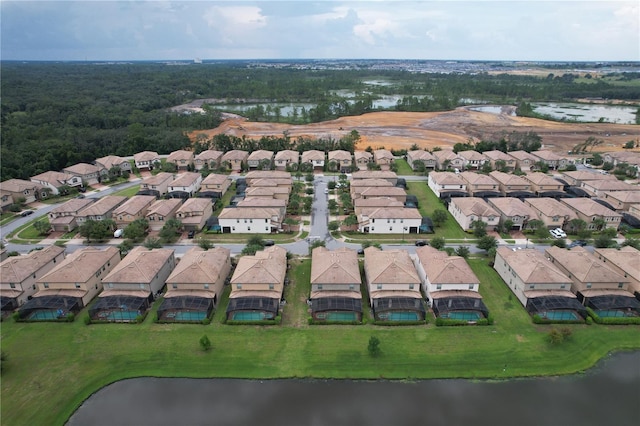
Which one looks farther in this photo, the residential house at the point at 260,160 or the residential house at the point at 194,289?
the residential house at the point at 260,160

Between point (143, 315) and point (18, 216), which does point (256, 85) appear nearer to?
point (18, 216)

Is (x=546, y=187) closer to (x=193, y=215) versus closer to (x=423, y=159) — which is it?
(x=423, y=159)

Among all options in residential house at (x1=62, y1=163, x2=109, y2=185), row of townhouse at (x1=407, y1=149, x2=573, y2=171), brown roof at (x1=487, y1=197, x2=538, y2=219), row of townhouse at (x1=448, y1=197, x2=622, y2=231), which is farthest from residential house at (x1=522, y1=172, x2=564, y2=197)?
residential house at (x1=62, y1=163, x2=109, y2=185)

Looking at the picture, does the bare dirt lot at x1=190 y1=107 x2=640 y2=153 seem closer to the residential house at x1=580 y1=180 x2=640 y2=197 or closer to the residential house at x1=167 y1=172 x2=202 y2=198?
the residential house at x1=580 y1=180 x2=640 y2=197

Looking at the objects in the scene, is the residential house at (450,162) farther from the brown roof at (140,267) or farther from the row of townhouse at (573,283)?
the brown roof at (140,267)

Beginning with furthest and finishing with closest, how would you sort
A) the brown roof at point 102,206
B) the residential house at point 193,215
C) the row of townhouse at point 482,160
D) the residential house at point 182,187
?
the row of townhouse at point 482,160, the residential house at point 182,187, the brown roof at point 102,206, the residential house at point 193,215

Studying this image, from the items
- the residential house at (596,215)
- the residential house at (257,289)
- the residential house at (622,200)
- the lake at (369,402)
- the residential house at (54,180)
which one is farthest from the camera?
the residential house at (54,180)

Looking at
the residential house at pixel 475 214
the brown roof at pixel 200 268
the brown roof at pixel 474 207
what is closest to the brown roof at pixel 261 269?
the brown roof at pixel 200 268
